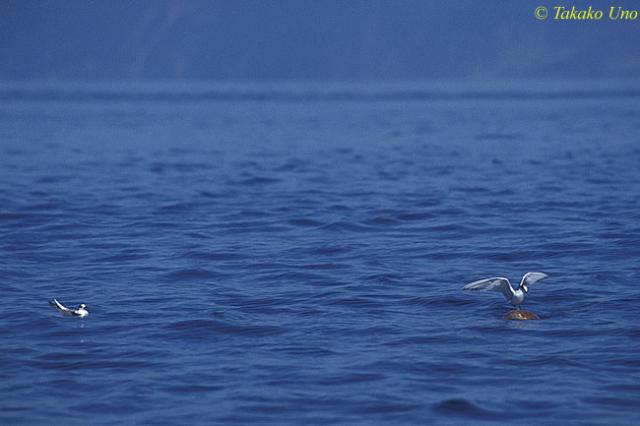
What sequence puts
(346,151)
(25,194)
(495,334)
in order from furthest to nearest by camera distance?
(346,151) < (25,194) < (495,334)

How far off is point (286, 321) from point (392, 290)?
121 inches

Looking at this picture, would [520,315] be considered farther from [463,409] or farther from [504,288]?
[463,409]

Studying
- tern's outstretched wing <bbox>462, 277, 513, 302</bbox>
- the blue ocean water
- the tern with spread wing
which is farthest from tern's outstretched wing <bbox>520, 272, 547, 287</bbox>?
the blue ocean water

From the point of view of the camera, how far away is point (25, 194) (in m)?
35.8

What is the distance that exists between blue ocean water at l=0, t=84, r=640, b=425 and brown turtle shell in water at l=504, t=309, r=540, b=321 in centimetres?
21

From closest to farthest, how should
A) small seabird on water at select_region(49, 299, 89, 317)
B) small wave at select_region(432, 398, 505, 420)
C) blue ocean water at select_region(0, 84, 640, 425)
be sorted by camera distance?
small wave at select_region(432, 398, 505, 420) → blue ocean water at select_region(0, 84, 640, 425) → small seabird on water at select_region(49, 299, 89, 317)

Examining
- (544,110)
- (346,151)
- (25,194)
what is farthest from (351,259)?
(544,110)

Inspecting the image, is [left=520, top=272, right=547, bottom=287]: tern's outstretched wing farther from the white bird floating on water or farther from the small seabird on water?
the small seabird on water

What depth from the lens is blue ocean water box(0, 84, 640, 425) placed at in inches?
→ 562

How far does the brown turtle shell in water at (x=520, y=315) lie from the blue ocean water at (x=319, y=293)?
0.68 feet

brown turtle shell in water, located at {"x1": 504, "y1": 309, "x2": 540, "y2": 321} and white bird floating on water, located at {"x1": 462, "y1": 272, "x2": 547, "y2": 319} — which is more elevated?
white bird floating on water, located at {"x1": 462, "y1": 272, "x2": 547, "y2": 319}

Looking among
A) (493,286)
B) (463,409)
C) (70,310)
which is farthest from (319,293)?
(463,409)

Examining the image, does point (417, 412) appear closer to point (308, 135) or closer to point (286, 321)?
point (286, 321)

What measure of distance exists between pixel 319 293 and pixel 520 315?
13.8 ft
